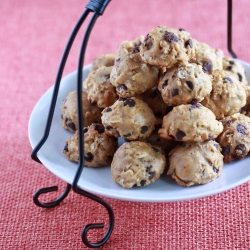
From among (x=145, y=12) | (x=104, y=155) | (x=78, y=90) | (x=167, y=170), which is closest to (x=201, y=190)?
(x=167, y=170)

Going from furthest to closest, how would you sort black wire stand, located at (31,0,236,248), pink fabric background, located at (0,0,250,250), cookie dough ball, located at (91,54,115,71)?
1. cookie dough ball, located at (91,54,115,71)
2. pink fabric background, located at (0,0,250,250)
3. black wire stand, located at (31,0,236,248)

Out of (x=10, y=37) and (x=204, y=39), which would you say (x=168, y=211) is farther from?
(x=10, y=37)

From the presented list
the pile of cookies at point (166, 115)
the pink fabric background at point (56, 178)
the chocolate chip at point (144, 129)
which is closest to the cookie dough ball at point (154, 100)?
the pile of cookies at point (166, 115)

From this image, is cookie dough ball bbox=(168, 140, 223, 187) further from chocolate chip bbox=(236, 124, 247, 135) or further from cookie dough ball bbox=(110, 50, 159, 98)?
cookie dough ball bbox=(110, 50, 159, 98)

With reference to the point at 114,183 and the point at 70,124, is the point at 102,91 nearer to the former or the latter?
the point at 70,124

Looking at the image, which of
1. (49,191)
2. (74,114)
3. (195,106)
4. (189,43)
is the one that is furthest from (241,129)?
(49,191)

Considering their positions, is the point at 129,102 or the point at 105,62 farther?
the point at 105,62

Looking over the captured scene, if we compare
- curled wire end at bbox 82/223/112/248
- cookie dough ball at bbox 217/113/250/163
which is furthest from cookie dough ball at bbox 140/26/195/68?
curled wire end at bbox 82/223/112/248
